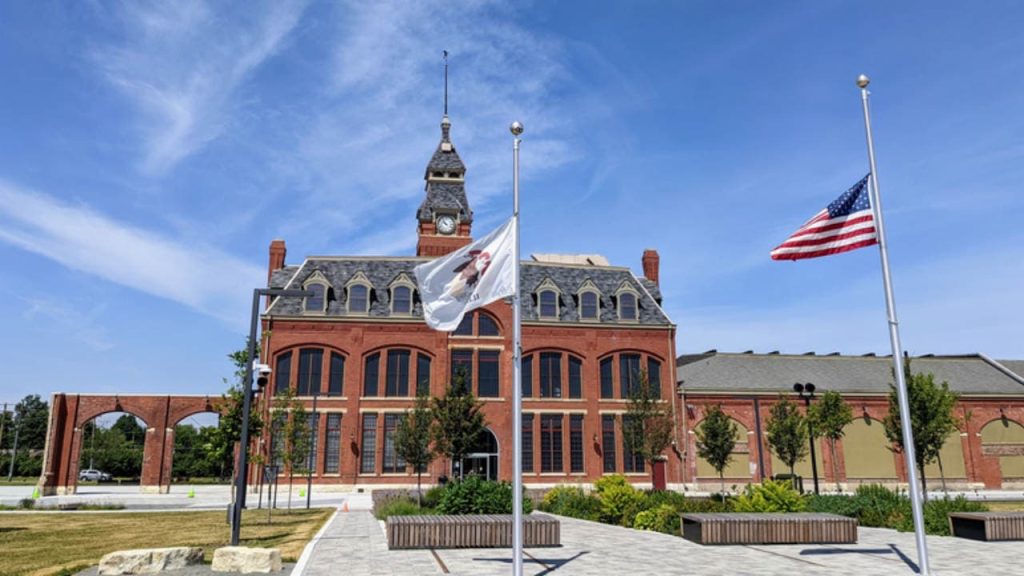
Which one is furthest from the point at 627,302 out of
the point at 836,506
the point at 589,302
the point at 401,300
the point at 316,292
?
the point at 836,506

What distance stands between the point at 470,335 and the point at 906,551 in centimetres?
3119

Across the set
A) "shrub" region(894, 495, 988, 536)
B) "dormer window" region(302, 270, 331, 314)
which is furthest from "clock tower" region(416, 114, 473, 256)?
"shrub" region(894, 495, 988, 536)

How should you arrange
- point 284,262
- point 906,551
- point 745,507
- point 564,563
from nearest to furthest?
1. point 564,563
2. point 906,551
3. point 745,507
4. point 284,262

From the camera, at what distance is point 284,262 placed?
4569 centimetres

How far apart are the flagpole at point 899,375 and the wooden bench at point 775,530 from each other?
7.91 ft

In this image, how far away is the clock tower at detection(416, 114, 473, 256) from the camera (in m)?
49.3

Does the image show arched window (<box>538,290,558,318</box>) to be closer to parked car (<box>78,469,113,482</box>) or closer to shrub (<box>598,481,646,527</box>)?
shrub (<box>598,481,646,527</box>)

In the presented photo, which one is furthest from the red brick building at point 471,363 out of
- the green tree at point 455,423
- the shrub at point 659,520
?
the shrub at point 659,520

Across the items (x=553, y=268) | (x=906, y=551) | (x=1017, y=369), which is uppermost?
(x=553, y=268)

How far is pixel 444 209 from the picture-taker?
1956 inches

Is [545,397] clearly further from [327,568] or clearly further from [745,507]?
[327,568]

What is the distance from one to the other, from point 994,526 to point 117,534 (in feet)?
72.1

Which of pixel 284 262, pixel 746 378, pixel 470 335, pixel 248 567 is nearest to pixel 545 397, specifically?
pixel 470 335

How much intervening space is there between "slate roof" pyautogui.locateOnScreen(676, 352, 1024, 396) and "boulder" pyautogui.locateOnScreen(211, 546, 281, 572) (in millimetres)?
36205
